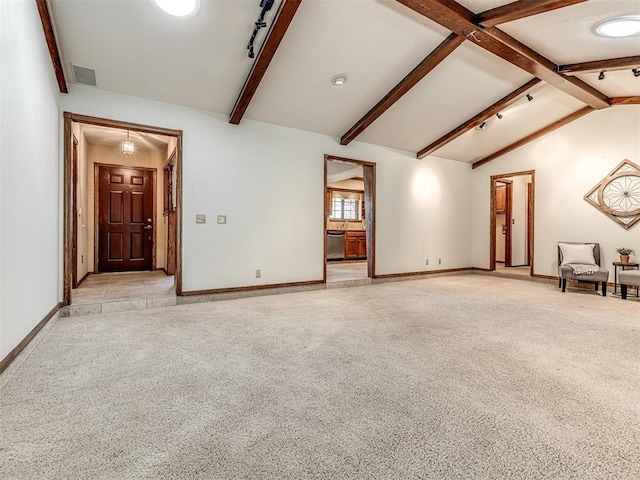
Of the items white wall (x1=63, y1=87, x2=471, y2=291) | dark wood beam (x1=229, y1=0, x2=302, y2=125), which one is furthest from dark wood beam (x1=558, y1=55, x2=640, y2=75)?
dark wood beam (x1=229, y1=0, x2=302, y2=125)

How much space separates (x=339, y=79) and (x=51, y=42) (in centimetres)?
286

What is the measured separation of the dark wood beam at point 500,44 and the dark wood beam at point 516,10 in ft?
0.29

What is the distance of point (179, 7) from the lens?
294cm

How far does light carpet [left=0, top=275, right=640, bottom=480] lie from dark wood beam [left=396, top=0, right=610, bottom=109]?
2998mm

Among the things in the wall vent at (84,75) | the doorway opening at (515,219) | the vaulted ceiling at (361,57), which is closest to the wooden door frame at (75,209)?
the wall vent at (84,75)

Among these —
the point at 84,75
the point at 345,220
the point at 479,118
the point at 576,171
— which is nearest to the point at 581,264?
the point at 576,171

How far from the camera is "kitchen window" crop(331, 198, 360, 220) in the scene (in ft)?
33.0

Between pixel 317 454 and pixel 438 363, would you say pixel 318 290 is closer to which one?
pixel 438 363

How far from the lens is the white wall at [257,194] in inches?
166

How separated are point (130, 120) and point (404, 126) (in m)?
3.94

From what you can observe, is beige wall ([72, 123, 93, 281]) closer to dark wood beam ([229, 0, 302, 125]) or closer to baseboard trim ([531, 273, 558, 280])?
dark wood beam ([229, 0, 302, 125])

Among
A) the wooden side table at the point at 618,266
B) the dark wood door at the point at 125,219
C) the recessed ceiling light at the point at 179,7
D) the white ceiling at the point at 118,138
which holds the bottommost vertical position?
the wooden side table at the point at 618,266

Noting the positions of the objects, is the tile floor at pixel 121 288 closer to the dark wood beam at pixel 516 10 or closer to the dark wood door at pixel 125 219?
the dark wood door at pixel 125 219

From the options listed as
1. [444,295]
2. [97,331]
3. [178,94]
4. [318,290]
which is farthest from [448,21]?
[97,331]
